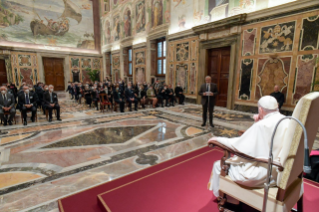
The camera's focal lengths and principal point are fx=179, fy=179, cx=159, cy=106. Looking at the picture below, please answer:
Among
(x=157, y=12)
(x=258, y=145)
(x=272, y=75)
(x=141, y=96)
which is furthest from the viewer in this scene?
(x=157, y=12)

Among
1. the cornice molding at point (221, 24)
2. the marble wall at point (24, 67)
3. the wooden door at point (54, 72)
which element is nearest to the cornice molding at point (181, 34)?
the cornice molding at point (221, 24)

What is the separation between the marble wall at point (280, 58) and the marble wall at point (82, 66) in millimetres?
15051

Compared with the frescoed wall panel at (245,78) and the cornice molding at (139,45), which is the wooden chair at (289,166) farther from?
the cornice molding at (139,45)

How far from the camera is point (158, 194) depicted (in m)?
2.26

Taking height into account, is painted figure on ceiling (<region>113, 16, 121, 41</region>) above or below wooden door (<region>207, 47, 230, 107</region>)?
above

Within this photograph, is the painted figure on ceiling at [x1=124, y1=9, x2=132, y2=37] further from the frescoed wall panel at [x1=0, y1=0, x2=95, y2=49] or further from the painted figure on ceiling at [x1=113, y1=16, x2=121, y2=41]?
the frescoed wall panel at [x1=0, y1=0, x2=95, y2=49]

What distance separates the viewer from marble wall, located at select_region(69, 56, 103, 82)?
680 inches

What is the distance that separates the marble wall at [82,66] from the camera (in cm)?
1727

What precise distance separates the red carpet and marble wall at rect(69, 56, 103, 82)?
1706cm

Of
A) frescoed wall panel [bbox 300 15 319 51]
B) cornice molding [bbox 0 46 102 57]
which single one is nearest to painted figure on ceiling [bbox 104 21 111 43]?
cornice molding [bbox 0 46 102 57]

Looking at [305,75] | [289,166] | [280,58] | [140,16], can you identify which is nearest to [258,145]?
[289,166]

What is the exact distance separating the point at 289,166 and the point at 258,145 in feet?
0.97

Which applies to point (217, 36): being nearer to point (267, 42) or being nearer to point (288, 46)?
point (267, 42)

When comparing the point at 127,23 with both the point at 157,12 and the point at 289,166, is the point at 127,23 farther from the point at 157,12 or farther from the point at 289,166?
the point at 289,166
